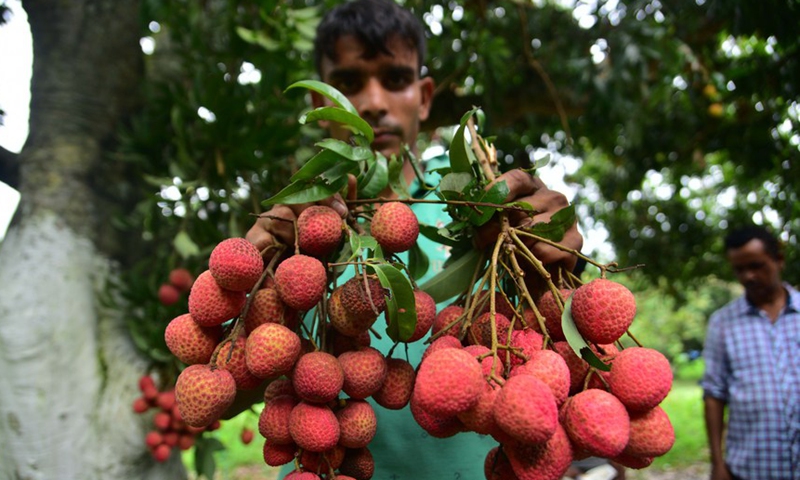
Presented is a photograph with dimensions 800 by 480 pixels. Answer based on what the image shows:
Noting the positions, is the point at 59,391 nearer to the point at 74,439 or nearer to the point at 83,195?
the point at 74,439

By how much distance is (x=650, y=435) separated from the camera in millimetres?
562

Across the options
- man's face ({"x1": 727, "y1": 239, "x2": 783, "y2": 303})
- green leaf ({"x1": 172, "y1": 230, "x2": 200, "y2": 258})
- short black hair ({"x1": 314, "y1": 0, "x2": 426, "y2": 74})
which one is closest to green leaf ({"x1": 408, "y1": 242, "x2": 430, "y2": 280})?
short black hair ({"x1": 314, "y1": 0, "x2": 426, "y2": 74})

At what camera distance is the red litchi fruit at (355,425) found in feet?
2.05

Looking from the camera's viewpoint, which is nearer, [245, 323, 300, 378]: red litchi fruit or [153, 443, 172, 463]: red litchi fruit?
[245, 323, 300, 378]: red litchi fruit

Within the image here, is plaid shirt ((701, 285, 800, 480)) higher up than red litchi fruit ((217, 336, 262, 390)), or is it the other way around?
Result: plaid shirt ((701, 285, 800, 480))

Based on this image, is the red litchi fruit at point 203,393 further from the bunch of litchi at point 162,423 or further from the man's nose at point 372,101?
the bunch of litchi at point 162,423

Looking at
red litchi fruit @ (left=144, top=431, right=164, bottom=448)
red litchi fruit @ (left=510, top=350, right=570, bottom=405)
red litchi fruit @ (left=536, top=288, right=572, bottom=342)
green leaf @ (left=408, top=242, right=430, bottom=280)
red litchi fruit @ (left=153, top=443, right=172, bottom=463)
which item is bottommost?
red litchi fruit @ (left=153, top=443, right=172, bottom=463)

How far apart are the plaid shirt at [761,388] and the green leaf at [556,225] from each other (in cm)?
196

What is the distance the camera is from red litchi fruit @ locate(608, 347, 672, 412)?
0.55 meters

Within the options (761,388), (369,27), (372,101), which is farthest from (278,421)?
(761,388)

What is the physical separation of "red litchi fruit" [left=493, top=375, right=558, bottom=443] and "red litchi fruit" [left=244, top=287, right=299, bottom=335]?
28cm

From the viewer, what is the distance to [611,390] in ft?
1.88

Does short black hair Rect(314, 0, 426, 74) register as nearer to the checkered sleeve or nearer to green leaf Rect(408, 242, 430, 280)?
green leaf Rect(408, 242, 430, 280)

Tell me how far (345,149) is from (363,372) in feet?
0.86
